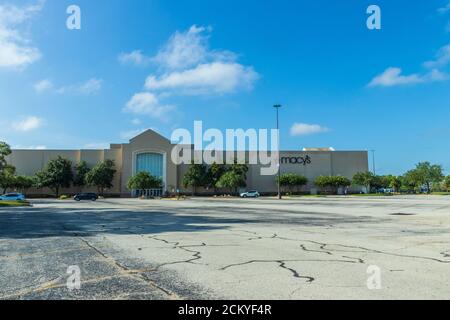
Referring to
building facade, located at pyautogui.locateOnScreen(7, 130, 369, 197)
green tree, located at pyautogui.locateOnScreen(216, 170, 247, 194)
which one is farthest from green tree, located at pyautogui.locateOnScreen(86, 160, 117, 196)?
green tree, located at pyautogui.locateOnScreen(216, 170, 247, 194)

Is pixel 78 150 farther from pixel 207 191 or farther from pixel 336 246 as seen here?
pixel 336 246

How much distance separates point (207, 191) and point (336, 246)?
10303 centimetres

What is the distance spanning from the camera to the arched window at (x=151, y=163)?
353ft

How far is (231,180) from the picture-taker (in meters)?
104

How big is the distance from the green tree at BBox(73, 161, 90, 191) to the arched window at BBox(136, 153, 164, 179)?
13.1 metres

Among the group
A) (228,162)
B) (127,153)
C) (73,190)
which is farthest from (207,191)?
(73,190)

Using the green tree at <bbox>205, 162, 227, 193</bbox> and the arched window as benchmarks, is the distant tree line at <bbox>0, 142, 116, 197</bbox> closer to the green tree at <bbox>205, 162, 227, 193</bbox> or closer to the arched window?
the arched window

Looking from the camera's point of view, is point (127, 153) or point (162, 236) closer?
point (162, 236)

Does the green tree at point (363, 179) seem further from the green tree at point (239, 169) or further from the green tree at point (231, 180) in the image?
the green tree at point (231, 180)

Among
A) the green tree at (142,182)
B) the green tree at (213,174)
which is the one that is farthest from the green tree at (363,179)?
the green tree at (142,182)

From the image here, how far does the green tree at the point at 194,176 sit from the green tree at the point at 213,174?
48.8 inches

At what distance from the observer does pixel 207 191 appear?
113375 millimetres

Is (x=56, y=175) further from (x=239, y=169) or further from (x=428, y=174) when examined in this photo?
(x=428, y=174)
